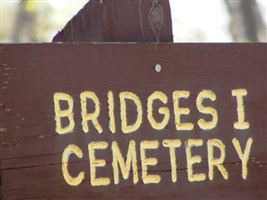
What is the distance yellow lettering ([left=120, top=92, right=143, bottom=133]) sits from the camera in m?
1.81

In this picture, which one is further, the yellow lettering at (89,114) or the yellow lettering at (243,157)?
the yellow lettering at (243,157)

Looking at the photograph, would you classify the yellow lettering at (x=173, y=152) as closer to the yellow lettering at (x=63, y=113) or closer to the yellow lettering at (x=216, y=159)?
the yellow lettering at (x=216, y=159)

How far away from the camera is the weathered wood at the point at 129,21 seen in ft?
6.22

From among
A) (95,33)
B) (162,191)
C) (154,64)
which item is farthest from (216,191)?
(95,33)

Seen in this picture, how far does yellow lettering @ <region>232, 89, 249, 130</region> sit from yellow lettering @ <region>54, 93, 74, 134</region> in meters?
0.36

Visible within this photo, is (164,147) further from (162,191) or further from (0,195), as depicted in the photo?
(0,195)

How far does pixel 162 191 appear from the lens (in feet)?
6.04

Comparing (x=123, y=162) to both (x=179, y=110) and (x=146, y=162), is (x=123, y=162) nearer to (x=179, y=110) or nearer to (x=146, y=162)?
(x=146, y=162)

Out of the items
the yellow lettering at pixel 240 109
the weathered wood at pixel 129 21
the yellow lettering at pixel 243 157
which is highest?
the weathered wood at pixel 129 21

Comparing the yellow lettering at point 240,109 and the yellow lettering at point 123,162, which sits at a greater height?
the yellow lettering at point 240,109

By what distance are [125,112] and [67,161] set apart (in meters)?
0.15

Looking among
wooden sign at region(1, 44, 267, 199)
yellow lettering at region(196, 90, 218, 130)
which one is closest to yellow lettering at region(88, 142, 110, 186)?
wooden sign at region(1, 44, 267, 199)

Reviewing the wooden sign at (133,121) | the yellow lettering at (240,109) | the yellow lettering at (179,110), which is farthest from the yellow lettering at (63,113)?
the yellow lettering at (240,109)

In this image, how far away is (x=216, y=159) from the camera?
1.89m
